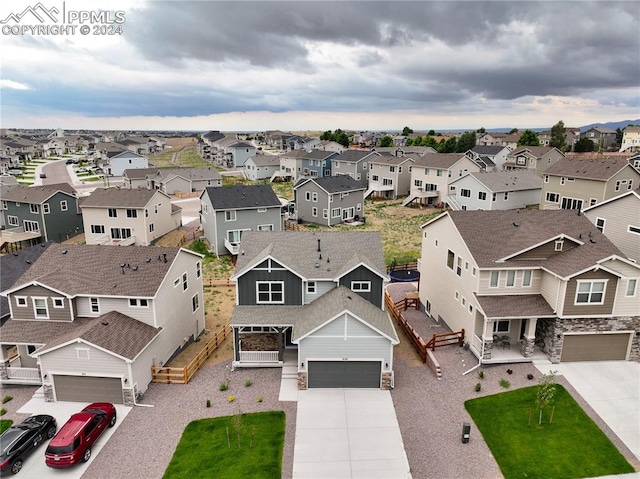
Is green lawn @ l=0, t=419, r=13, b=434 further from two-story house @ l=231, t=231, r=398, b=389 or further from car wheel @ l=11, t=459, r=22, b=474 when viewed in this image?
two-story house @ l=231, t=231, r=398, b=389

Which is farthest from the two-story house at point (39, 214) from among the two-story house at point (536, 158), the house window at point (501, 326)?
the two-story house at point (536, 158)

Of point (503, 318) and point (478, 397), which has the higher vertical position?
point (503, 318)

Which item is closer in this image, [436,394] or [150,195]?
[436,394]

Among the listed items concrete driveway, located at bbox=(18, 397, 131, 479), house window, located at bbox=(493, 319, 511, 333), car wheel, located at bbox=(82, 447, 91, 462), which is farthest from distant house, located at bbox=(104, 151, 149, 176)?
house window, located at bbox=(493, 319, 511, 333)

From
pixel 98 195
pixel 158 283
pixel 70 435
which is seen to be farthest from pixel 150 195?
pixel 70 435

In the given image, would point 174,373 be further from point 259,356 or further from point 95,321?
point 95,321

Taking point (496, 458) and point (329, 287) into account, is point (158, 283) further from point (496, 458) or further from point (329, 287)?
point (496, 458)

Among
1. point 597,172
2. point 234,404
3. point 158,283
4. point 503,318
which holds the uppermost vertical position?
point 597,172

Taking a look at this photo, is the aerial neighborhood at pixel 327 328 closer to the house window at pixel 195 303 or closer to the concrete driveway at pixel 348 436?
the concrete driveway at pixel 348 436
